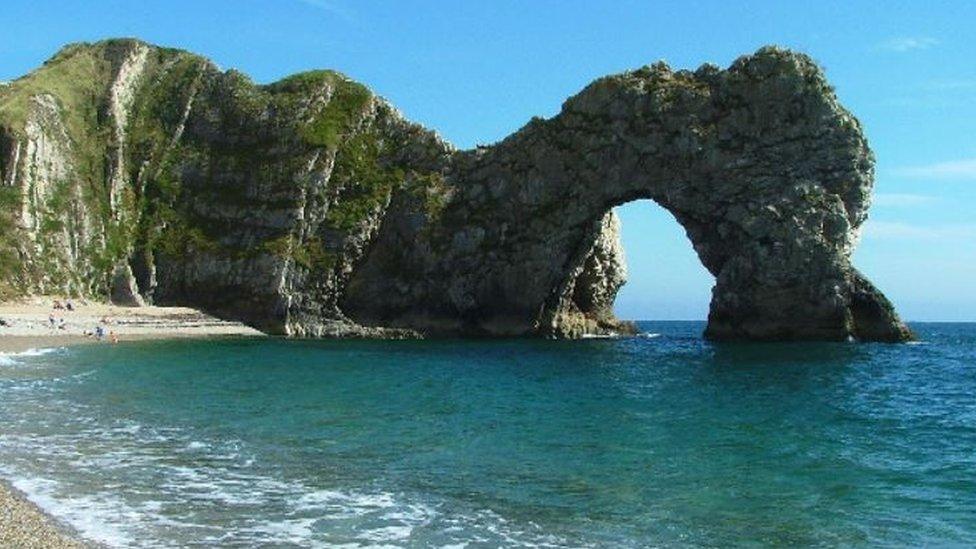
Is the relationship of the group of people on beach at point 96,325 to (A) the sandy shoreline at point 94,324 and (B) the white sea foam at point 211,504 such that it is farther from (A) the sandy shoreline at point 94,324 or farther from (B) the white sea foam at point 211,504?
(B) the white sea foam at point 211,504

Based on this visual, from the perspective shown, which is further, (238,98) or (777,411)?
(238,98)

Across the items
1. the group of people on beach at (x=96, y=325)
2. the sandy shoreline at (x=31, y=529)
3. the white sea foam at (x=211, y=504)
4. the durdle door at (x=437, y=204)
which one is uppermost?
the durdle door at (x=437, y=204)

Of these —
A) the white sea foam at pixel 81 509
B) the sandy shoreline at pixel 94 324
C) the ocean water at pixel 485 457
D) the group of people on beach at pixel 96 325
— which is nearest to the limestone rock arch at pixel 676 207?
the sandy shoreline at pixel 94 324

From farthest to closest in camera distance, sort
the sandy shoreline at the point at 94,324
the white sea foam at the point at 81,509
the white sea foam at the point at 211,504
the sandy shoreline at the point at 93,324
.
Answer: the sandy shoreline at the point at 94,324 → the sandy shoreline at the point at 93,324 → the white sea foam at the point at 211,504 → the white sea foam at the point at 81,509

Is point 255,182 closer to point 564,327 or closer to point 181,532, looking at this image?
point 564,327

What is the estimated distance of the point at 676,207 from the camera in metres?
78.2

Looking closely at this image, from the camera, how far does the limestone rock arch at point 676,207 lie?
2921 inches

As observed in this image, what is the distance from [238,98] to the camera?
98.4 m

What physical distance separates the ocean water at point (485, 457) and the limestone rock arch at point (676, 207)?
32.0 meters

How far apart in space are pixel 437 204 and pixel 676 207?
2333 cm

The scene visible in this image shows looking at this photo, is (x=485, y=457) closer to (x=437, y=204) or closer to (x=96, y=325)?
(x=96, y=325)

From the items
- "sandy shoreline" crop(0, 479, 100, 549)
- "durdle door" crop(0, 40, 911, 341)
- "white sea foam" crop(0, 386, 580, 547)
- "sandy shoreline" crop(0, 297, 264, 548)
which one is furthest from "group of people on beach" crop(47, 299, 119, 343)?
"sandy shoreline" crop(0, 479, 100, 549)

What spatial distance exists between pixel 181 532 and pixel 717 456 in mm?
13372

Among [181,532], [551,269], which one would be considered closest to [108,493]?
[181,532]
